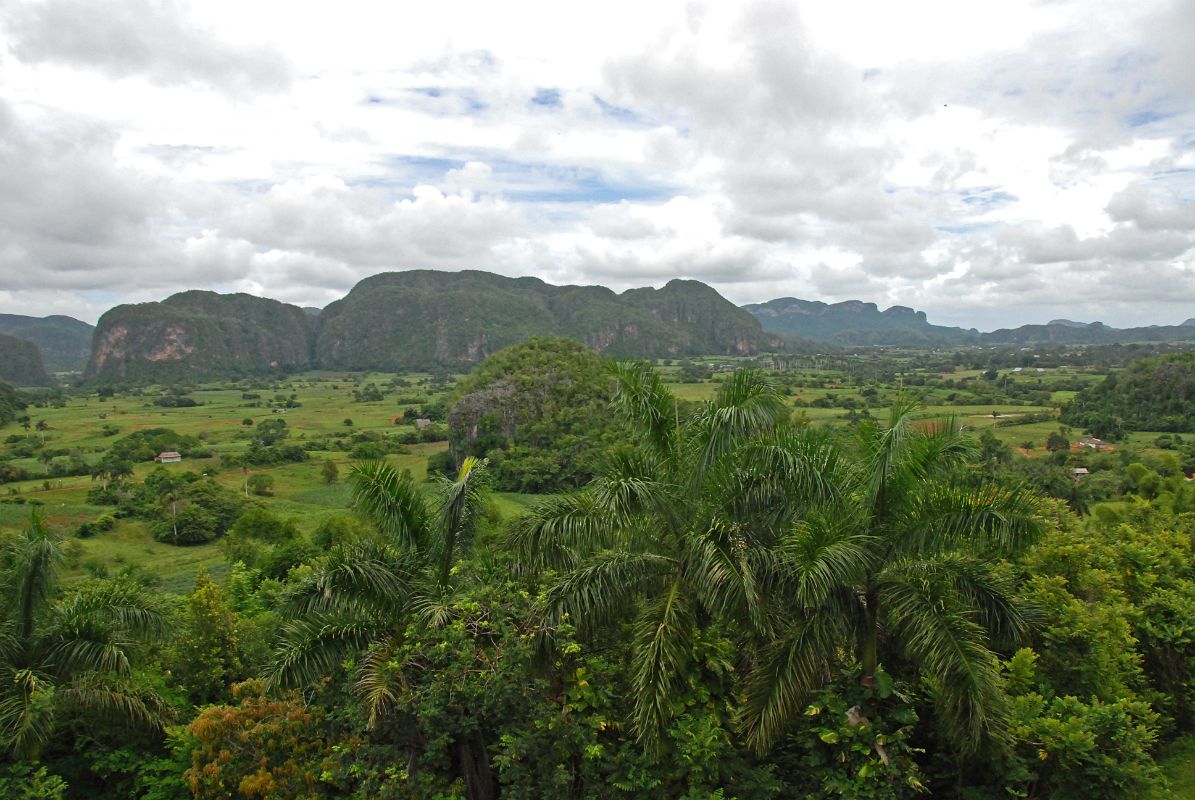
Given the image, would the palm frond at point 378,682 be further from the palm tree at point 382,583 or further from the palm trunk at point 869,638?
the palm trunk at point 869,638

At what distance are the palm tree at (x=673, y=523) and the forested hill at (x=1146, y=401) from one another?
5523 cm

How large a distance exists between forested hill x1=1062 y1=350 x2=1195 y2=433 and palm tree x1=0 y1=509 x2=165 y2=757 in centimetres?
5898

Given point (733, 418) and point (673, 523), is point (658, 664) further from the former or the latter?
point (733, 418)

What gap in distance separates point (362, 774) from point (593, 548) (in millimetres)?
2859

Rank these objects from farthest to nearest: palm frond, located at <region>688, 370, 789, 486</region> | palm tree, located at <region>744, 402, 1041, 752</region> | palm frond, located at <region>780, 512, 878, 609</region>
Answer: palm frond, located at <region>688, 370, 789, 486</region>
palm tree, located at <region>744, 402, 1041, 752</region>
palm frond, located at <region>780, 512, 878, 609</region>

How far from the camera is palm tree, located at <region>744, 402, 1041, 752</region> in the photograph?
5711 mm

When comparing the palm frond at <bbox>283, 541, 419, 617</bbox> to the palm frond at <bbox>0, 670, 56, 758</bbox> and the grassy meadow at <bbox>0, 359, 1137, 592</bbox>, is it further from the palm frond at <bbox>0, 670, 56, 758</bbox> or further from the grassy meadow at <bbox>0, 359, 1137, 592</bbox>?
the palm frond at <bbox>0, 670, 56, 758</bbox>

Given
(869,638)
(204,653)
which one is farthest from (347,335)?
(869,638)

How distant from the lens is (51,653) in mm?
7211

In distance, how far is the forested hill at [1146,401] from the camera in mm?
51094

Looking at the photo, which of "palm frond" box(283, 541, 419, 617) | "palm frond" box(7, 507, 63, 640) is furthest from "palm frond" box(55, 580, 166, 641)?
"palm frond" box(283, 541, 419, 617)

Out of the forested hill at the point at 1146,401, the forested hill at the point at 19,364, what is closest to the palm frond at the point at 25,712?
the forested hill at the point at 1146,401

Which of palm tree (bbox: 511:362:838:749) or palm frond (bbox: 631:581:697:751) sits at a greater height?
palm tree (bbox: 511:362:838:749)

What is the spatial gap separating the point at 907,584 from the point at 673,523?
6.86 feet
